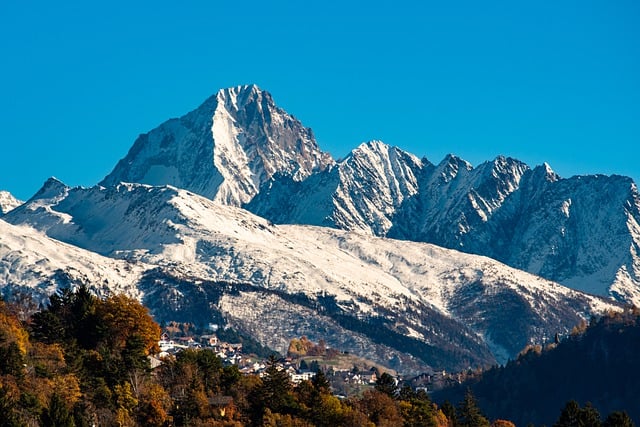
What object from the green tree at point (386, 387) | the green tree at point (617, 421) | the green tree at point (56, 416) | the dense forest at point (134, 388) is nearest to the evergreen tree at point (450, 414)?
the dense forest at point (134, 388)

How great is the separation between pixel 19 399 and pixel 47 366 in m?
14.5

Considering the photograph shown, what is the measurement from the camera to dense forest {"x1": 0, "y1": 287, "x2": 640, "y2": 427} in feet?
472

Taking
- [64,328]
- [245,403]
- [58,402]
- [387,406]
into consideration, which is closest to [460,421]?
[387,406]

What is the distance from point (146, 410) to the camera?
149m

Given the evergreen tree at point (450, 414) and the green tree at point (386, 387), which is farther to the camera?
the green tree at point (386, 387)

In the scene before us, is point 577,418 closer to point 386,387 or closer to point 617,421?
point 617,421

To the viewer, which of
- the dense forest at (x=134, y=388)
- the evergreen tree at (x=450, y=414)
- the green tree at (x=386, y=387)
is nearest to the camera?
the dense forest at (x=134, y=388)

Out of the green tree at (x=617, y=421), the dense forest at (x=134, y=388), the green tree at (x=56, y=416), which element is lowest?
the green tree at (x=56, y=416)

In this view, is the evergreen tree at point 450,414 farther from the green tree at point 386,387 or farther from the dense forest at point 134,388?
the green tree at point 386,387

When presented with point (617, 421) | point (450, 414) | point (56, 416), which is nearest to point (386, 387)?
point (450, 414)

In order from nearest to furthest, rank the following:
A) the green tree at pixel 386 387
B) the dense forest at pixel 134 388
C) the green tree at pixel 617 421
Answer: the dense forest at pixel 134 388 < the green tree at pixel 617 421 < the green tree at pixel 386 387

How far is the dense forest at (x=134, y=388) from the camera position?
144 metres

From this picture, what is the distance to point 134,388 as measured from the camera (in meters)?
155

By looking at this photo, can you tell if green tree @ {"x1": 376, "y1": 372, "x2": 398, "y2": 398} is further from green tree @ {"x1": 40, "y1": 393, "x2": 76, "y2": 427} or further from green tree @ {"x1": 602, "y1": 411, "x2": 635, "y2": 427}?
green tree @ {"x1": 40, "y1": 393, "x2": 76, "y2": 427}
